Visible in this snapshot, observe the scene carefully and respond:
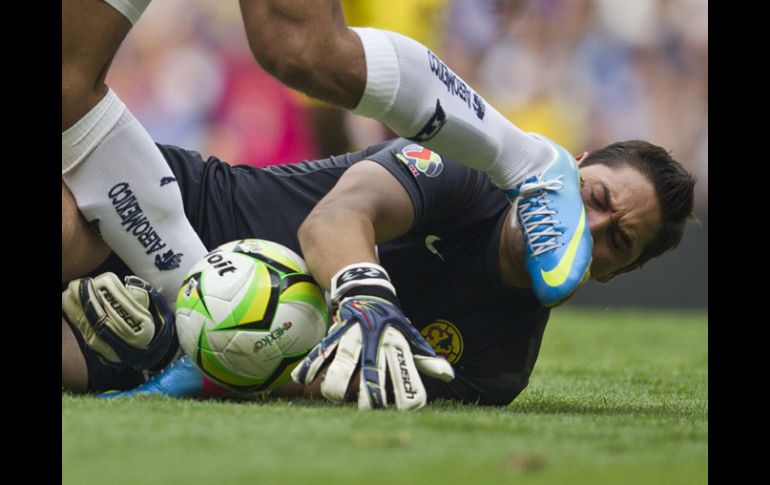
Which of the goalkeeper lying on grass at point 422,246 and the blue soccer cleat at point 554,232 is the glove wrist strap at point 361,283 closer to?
the goalkeeper lying on grass at point 422,246

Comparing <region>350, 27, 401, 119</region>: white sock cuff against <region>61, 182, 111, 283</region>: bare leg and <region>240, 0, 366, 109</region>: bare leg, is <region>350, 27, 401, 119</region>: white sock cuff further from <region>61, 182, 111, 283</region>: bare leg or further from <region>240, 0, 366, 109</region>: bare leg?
<region>61, 182, 111, 283</region>: bare leg

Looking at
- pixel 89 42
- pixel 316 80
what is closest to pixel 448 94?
pixel 316 80

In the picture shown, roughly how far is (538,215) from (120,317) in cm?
117

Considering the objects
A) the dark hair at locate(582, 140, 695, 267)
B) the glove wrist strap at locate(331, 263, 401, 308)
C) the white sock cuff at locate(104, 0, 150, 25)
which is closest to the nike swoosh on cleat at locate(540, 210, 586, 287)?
the glove wrist strap at locate(331, 263, 401, 308)

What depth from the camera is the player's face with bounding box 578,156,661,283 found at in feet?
11.4

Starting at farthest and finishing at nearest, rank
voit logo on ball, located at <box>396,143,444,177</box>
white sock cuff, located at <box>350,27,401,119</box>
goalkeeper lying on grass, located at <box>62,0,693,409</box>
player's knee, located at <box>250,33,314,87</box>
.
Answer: voit logo on ball, located at <box>396,143,444,177</box> → goalkeeper lying on grass, located at <box>62,0,693,409</box> → white sock cuff, located at <box>350,27,401,119</box> → player's knee, located at <box>250,33,314,87</box>

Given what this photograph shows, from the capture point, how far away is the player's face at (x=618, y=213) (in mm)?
3465

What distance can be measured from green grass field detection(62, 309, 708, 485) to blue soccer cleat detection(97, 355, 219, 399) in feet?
0.51

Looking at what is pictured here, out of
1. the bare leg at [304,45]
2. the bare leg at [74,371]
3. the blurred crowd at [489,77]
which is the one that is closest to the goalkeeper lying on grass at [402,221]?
the bare leg at [74,371]

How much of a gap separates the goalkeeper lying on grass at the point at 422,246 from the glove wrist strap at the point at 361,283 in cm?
2

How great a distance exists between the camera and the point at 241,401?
3193 millimetres
